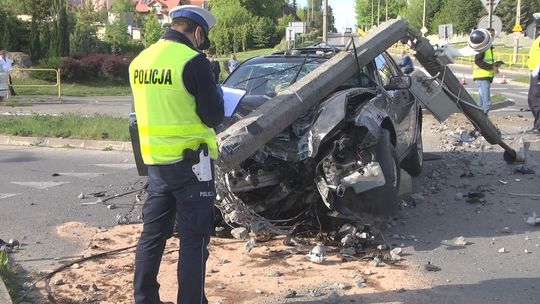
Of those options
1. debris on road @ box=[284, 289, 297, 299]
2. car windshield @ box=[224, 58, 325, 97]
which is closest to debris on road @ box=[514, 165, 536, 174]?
car windshield @ box=[224, 58, 325, 97]

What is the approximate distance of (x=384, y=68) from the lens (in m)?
7.31

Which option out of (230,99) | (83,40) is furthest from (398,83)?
(83,40)

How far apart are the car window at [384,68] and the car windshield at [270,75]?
0.80 m

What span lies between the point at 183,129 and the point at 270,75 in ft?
10.6

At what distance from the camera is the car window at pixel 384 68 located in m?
6.91

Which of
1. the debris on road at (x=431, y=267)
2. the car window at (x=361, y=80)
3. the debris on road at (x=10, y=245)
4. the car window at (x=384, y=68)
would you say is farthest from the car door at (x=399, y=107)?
the debris on road at (x=10, y=245)

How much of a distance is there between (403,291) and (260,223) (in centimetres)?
144

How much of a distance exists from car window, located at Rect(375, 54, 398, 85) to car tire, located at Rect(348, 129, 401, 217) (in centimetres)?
163

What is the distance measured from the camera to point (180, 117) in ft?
11.4

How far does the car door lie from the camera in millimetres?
6737

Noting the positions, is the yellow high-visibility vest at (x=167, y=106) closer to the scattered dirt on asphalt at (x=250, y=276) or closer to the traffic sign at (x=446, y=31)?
the scattered dirt on asphalt at (x=250, y=276)

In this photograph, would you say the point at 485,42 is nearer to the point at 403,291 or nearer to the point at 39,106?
the point at 403,291

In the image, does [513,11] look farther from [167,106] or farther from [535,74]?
[167,106]

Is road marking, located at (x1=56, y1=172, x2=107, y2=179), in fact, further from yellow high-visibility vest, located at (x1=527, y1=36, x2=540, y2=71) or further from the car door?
yellow high-visibility vest, located at (x1=527, y1=36, x2=540, y2=71)
